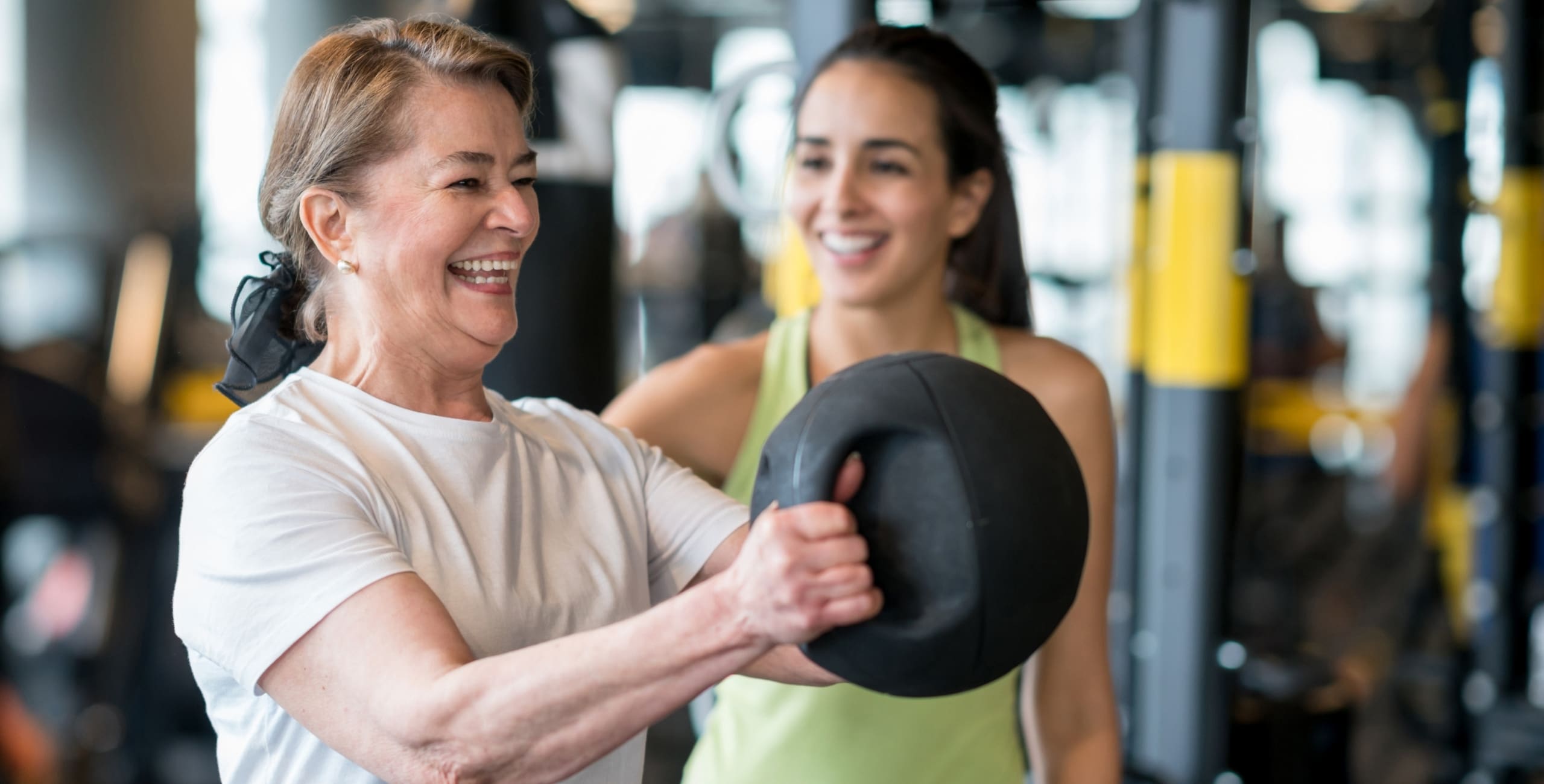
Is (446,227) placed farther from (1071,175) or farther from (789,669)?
(1071,175)

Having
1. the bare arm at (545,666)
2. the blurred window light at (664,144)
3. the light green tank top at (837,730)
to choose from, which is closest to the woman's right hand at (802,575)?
the bare arm at (545,666)

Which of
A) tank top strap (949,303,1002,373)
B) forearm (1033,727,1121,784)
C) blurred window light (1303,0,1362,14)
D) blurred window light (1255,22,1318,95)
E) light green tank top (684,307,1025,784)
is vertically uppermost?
blurred window light (1303,0,1362,14)

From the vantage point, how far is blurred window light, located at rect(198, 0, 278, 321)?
6242 mm

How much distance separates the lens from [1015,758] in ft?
5.03

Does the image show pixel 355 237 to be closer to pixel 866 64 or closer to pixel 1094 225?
pixel 866 64

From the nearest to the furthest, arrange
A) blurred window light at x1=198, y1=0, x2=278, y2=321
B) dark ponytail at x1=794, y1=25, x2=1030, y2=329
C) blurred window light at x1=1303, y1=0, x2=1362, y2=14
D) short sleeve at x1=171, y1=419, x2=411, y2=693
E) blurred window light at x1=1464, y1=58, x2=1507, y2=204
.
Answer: short sleeve at x1=171, y1=419, x2=411, y2=693, dark ponytail at x1=794, y1=25, x2=1030, y2=329, blurred window light at x1=1464, y1=58, x2=1507, y2=204, blurred window light at x1=198, y1=0, x2=278, y2=321, blurred window light at x1=1303, y1=0, x2=1362, y2=14

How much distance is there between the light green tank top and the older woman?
32cm

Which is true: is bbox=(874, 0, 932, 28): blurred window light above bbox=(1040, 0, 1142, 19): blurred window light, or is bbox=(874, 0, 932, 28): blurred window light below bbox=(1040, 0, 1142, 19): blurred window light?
below

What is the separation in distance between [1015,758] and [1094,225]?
21.7 feet

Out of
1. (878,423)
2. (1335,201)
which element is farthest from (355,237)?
(1335,201)

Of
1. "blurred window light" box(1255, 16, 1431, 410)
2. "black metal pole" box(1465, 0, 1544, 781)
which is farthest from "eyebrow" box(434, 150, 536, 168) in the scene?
"blurred window light" box(1255, 16, 1431, 410)

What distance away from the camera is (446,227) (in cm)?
99

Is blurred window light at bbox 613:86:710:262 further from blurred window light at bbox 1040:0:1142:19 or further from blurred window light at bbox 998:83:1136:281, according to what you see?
blurred window light at bbox 1040:0:1142:19

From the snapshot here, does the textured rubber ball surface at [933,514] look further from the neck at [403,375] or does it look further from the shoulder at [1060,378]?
the shoulder at [1060,378]
